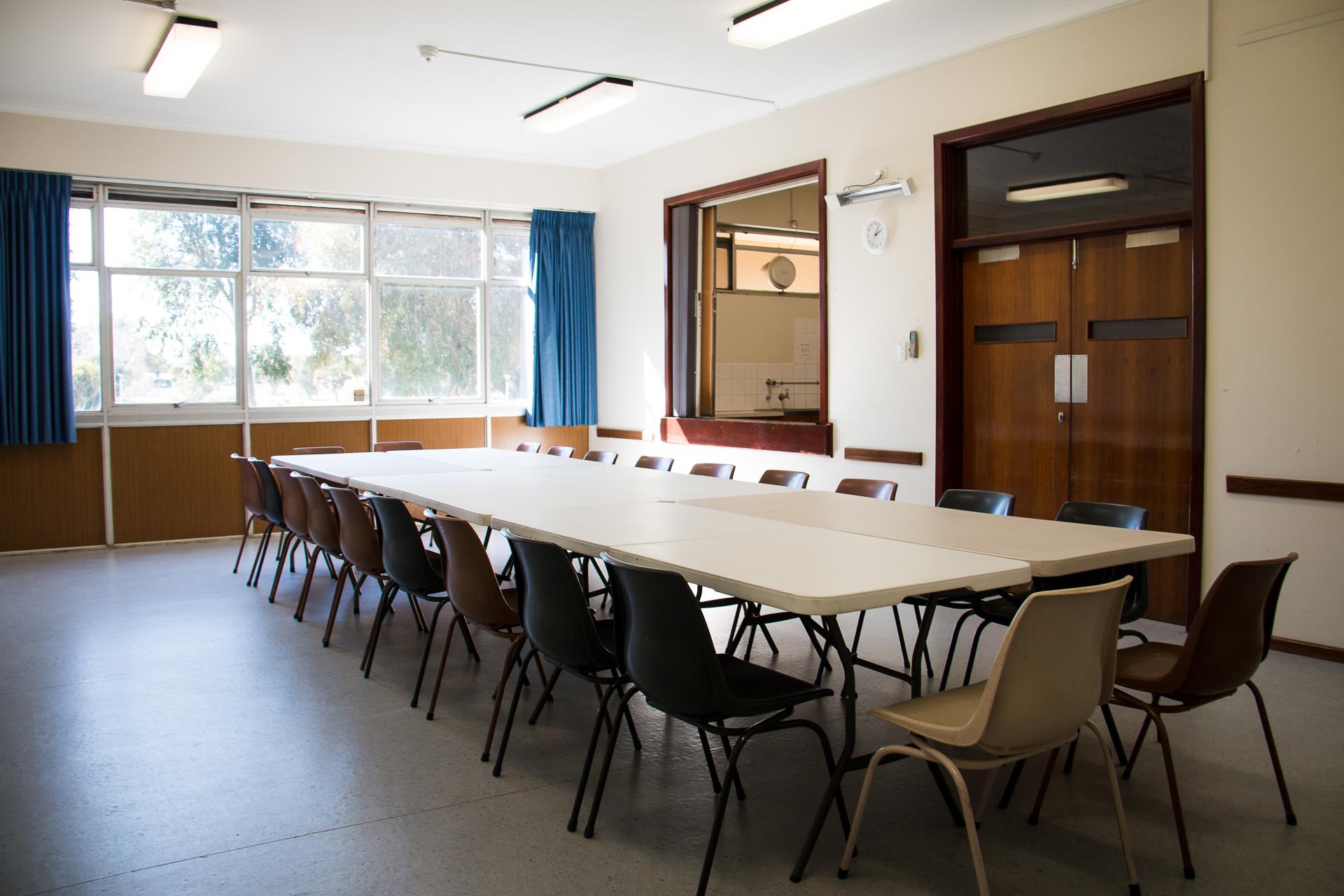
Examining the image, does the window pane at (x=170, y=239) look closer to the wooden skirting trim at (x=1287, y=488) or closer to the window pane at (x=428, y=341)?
the window pane at (x=428, y=341)

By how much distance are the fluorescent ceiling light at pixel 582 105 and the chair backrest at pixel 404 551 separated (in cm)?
373

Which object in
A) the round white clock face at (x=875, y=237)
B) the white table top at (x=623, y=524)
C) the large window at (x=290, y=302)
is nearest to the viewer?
the white table top at (x=623, y=524)

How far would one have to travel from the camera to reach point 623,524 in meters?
3.54

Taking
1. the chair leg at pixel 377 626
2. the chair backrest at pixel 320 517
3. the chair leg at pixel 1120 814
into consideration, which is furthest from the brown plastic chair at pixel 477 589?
the chair leg at pixel 1120 814

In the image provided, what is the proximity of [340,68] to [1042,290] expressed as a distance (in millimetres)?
4664

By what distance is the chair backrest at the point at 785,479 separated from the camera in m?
5.35

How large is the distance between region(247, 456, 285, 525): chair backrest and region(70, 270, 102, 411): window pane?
243cm

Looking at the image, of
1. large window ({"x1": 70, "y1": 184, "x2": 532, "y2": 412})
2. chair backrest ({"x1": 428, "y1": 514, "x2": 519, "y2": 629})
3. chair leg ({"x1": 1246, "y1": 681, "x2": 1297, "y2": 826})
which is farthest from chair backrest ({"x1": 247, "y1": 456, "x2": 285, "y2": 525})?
chair leg ({"x1": 1246, "y1": 681, "x2": 1297, "y2": 826})

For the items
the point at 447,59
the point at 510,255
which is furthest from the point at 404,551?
the point at 510,255

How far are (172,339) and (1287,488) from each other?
7.80 metres

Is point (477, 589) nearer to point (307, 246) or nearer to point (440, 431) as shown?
point (440, 431)

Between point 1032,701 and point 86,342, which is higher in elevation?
point 86,342

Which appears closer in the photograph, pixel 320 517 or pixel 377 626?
pixel 377 626

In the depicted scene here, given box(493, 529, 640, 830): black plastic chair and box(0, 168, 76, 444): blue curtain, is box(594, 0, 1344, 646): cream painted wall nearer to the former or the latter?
box(493, 529, 640, 830): black plastic chair
